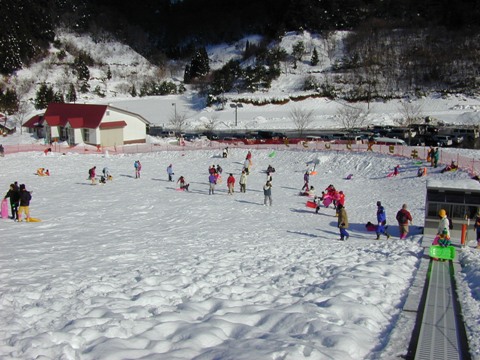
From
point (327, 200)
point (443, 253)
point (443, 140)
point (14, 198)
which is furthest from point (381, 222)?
point (443, 140)

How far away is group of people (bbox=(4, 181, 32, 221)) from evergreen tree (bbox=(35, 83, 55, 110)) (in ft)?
195

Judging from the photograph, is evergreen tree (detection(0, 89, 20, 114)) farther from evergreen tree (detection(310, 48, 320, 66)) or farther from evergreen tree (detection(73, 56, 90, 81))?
evergreen tree (detection(310, 48, 320, 66))

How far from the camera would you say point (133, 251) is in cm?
1381

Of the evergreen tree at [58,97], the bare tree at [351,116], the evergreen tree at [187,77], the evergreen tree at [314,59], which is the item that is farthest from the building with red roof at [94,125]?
the evergreen tree at [314,59]

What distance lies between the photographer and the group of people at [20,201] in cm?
1827

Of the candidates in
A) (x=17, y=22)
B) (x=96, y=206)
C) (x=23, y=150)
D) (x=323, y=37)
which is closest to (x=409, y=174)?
(x=96, y=206)

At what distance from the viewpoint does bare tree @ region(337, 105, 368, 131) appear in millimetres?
64500

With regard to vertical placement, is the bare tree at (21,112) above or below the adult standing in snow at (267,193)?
above

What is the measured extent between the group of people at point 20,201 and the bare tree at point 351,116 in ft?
159

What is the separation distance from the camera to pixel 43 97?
74438 mm

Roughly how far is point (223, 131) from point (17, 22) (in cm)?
4733

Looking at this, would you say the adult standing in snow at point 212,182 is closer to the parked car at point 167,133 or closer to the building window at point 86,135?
the building window at point 86,135

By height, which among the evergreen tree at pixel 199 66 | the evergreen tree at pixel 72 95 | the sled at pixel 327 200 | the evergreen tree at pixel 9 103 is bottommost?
the sled at pixel 327 200

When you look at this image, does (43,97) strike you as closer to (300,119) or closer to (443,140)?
(300,119)
